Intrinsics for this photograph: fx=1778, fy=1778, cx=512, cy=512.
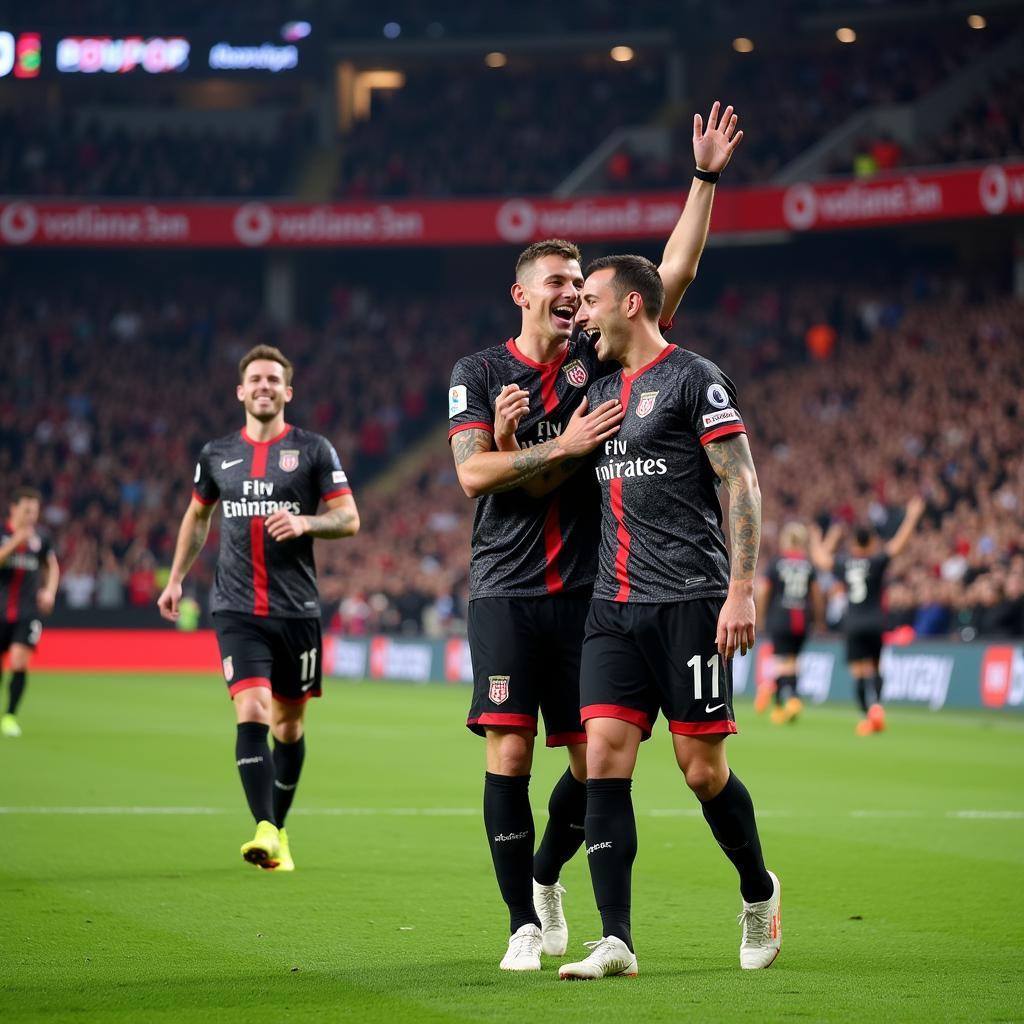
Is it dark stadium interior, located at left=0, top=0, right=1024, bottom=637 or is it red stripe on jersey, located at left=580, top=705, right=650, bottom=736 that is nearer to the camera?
red stripe on jersey, located at left=580, top=705, right=650, bottom=736

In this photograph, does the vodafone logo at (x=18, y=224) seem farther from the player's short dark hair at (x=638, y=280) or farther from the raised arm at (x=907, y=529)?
the player's short dark hair at (x=638, y=280)

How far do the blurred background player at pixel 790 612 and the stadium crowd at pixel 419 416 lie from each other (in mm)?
4714

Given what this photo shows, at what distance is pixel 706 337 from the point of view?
4028cm

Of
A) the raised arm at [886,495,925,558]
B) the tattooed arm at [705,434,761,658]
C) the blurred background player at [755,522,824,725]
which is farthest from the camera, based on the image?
the blurred background player at [755,522,824,725]

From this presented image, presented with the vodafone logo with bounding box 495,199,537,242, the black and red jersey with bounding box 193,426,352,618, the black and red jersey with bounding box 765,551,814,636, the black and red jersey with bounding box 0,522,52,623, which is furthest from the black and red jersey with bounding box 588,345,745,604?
the vodafone logo with bounding box 495,199,537,242

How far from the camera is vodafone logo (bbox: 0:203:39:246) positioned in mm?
41906

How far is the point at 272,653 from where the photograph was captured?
30.9 ft

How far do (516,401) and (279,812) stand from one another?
12.3 feet

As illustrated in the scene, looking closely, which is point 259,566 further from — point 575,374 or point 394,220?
point 394,220

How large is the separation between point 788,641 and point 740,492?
15.2 metres

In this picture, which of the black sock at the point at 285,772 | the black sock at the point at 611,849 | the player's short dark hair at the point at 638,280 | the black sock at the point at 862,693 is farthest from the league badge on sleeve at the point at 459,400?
the black sock at the point at 862,693

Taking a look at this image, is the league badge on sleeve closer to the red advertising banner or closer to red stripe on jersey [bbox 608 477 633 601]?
red stripe on jersey [bbox 608 477 633 601]

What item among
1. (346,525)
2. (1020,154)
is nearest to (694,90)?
(1020,154)

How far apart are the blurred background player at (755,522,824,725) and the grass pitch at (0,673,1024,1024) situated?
4.39m
